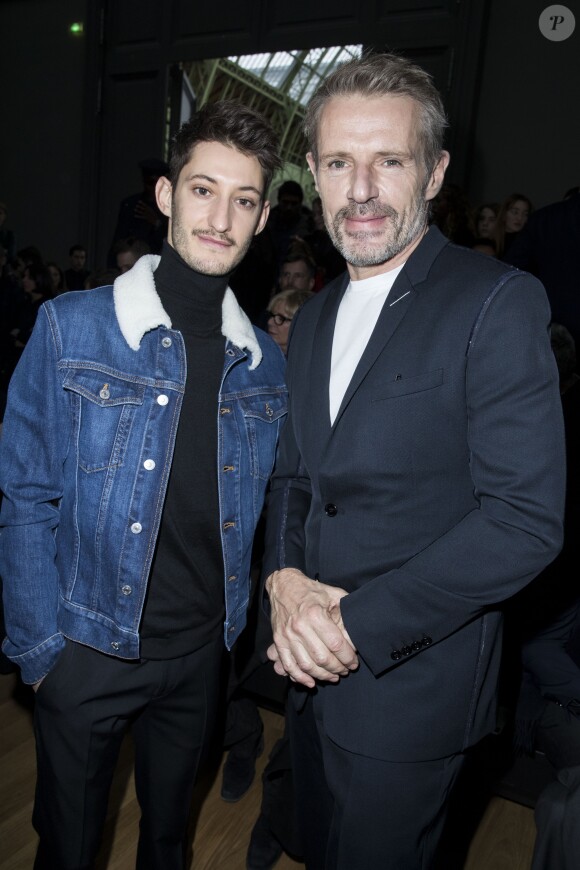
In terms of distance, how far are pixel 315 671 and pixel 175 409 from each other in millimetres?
656

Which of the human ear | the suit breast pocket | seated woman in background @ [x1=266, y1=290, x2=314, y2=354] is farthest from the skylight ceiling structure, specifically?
the suit breast pocket

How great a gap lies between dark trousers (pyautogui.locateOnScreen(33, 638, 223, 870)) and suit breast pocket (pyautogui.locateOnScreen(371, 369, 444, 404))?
0.83 meters

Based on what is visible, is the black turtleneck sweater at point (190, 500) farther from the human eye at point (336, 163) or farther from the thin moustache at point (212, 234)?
the human eye at point (336, 163)

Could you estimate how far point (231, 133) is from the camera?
1.66 meters

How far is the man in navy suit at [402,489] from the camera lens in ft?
3.99

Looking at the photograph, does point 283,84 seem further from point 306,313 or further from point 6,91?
point 306,313

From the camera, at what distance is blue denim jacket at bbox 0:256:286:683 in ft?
5.16

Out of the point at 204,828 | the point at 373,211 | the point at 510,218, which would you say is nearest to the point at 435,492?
the point at 373,211

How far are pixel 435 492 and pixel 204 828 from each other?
1.78 metres

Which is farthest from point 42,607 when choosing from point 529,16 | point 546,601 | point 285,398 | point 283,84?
point 283,84

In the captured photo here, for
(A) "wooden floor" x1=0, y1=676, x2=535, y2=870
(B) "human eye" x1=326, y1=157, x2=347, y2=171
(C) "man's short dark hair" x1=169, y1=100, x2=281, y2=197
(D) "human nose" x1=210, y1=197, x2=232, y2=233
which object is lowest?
(A) "wooden floor" x1=0, y1=676, x2=535, y2=870

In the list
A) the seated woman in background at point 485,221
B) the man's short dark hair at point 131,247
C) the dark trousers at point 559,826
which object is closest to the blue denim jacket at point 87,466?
the dark trousers at point 559,826

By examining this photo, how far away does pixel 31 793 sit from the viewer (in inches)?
99.0

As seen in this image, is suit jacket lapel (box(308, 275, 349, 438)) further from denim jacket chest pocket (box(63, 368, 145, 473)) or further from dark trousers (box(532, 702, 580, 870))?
dark trousers (box(532, 702, 580, 870))
